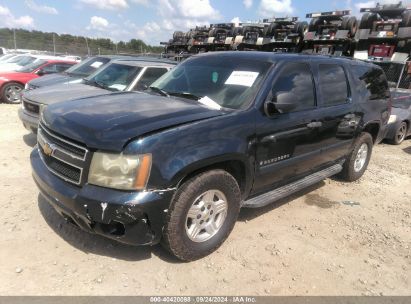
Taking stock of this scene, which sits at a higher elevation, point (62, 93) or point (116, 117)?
point (116, 117)

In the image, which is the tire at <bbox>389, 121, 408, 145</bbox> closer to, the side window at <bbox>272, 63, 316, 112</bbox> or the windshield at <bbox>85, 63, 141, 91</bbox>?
the side window at <bbox>272, 63, 316, 112</bbox>

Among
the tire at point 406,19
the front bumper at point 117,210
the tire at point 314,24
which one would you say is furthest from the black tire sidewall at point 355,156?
the tire at point 314,24

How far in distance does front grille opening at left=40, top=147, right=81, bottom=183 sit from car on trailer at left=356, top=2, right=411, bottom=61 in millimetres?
11634

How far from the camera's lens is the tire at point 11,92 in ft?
37.0

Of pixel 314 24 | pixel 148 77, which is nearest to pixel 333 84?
pixel 148 77

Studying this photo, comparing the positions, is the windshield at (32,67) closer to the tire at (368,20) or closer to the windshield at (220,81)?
the windshield at (220,81)

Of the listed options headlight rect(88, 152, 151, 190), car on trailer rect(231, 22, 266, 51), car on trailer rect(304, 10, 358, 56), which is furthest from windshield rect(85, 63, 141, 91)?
car on trailer rect(231, 22, 266, 51)

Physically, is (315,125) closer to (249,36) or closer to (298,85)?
(298,85)

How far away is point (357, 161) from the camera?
5910 mm

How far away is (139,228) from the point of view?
2.94m

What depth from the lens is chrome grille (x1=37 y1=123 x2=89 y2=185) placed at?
9.81 feet

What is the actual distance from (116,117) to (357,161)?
424 cm

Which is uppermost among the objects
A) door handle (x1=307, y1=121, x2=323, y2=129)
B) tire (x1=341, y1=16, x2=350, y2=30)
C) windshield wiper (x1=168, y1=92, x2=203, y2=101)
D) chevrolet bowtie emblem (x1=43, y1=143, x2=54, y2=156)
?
tire (x1=341, y1=16, x2=350, y2=30)

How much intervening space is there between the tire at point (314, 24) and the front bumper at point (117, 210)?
12786mm
